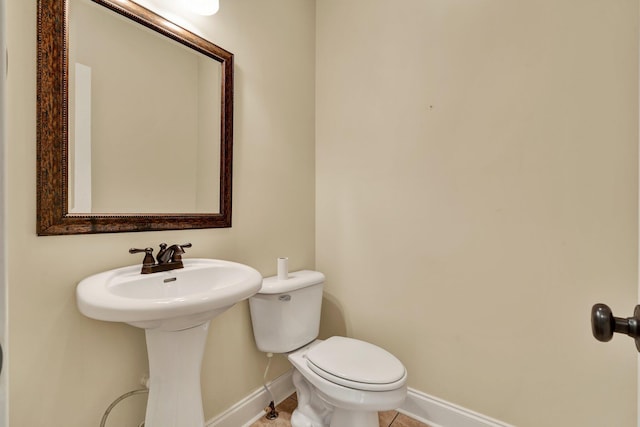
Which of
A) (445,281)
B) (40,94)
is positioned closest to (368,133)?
(445,281)

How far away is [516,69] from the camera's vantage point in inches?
49.1

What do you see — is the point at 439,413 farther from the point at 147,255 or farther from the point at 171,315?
the point at 147,255

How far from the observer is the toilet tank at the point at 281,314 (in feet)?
4.55

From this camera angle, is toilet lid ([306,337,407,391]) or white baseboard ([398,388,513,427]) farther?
white baseboard ([398,388,513,427])

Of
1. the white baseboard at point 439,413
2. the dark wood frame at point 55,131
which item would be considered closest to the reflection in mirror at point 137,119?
the dark wood frame at point 55,131

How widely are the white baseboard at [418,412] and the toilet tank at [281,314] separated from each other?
0.29 meters

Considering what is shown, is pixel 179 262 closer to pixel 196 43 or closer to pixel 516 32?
pixel 196 43

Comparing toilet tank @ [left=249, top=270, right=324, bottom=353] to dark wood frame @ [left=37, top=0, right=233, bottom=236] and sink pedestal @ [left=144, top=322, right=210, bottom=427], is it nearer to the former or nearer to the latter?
sink pedestal @ [left=144, top=322, right=210, bottom=427]

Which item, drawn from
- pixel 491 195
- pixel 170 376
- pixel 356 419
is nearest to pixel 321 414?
pixel 356 419

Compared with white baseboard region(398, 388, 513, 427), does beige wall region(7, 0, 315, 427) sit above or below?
above

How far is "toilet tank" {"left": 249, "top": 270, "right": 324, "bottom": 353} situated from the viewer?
1.39 meters

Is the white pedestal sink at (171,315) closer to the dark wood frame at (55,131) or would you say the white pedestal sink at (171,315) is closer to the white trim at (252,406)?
the dark wood frame at (55,131)

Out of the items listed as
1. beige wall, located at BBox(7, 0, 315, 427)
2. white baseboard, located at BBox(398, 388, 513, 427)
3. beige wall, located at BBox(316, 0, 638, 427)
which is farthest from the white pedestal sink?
white baseboard, located at BBox(398, 388, 513, 427)

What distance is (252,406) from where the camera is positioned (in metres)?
1.45
